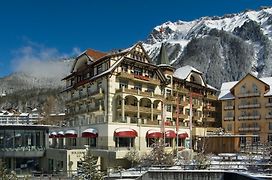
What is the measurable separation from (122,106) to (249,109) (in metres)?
30.0

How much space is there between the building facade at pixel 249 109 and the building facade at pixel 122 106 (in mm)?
6783

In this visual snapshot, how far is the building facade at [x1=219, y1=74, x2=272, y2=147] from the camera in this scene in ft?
241

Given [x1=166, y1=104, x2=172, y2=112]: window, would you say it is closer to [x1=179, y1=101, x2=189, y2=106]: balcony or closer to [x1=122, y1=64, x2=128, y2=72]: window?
[x1=179, y1=101, x2=189, y2=106]: balcony

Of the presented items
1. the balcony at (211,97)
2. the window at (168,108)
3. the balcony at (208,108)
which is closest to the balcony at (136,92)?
the window at (168,108)

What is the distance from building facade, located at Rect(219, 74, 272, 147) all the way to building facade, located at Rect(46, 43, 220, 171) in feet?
22.3

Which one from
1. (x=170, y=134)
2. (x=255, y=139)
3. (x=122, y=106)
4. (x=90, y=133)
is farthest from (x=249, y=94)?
(x=90, y=133)

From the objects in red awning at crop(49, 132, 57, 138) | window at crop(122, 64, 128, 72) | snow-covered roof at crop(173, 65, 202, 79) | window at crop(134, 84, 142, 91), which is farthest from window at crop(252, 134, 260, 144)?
red awning at crop(49, 132, 57, 138)

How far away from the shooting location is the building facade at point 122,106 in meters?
54.8

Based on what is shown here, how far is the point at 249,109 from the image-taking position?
7600 centimetres

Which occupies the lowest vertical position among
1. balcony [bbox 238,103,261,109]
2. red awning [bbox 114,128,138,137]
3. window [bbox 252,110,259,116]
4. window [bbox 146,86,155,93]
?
red awning [bbox 114,128,138,137]

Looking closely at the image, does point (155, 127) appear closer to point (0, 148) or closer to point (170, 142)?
point (170, 142)

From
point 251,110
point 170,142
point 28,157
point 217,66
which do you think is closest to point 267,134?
point 251,110

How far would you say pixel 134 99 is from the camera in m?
63.0

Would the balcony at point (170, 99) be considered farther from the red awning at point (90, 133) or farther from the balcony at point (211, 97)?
the red awning at point (90, 133)
